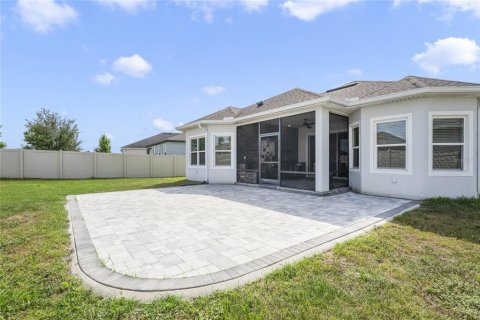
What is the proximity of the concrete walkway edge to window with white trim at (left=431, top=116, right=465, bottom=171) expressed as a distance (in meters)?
5.22

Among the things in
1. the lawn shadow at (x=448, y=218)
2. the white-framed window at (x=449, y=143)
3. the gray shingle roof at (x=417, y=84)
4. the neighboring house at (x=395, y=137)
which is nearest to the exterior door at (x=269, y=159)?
the neighboring house at (x=395, y=137)

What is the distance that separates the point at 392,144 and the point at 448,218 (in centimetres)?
314

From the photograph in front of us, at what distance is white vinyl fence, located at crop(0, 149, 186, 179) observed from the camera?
14984mm

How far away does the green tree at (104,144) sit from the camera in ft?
102

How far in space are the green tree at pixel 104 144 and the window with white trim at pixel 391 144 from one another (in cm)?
3249

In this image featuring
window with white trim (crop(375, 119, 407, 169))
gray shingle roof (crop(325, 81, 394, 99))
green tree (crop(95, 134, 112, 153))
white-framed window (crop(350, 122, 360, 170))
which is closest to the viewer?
window with white trim (crop(375, 119, 407, 169))

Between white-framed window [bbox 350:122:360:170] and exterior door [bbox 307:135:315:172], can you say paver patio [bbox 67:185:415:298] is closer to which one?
white-framed window [bbox 350:122:360:170]

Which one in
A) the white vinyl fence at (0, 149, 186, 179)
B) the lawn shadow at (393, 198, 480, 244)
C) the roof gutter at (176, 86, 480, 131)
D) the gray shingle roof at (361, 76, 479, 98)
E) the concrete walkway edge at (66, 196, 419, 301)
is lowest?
the concrete walkway edge at (66, 196, 419, 301)

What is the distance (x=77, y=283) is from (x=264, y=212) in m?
4.17

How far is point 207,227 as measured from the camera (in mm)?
4699

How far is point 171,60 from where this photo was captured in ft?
42.0

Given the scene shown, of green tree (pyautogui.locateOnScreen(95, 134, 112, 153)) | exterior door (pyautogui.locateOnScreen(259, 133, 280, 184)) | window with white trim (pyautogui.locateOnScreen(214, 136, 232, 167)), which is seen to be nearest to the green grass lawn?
exterior door (pyautogui.locateOnScreen(259, 133, 280, 184))

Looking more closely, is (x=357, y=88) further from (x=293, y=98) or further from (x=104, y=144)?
(x=104, y=144)

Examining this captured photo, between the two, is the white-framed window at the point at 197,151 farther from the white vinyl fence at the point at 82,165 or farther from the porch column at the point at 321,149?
the white vinyl fence at the point at 82,165
